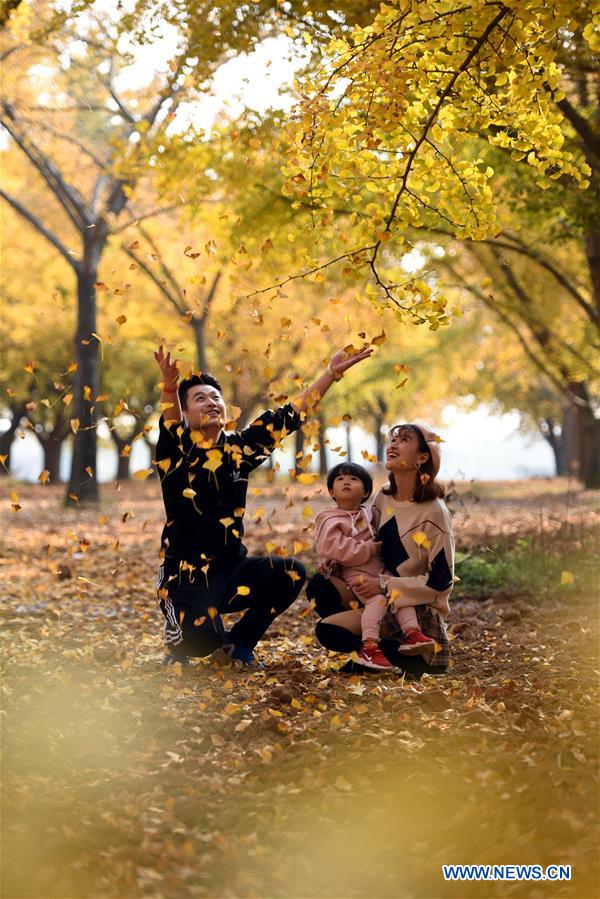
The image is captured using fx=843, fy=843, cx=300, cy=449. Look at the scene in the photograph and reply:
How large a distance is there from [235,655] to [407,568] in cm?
120

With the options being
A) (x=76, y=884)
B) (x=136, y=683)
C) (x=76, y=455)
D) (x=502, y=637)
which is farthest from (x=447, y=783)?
(x=76, y=455)

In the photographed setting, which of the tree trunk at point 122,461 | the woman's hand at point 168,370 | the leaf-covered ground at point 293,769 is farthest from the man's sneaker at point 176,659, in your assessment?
the tree trunk at point 122,461

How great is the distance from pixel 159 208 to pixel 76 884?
15957 mm

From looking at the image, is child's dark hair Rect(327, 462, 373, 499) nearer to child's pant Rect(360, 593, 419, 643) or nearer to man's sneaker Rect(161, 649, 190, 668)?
Answer: child's pant Rect(360, 593, 419, 643)

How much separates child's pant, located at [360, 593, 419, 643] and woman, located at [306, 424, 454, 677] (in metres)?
0.04

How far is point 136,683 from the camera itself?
15.3 feet

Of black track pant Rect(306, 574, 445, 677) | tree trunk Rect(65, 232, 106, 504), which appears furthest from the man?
tree trunk Rect(65, 232, 106, 504)

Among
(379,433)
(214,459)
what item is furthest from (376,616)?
(379,433)

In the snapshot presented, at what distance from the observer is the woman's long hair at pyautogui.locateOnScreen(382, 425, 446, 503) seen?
4.60 m

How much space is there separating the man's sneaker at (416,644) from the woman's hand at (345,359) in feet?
4.73

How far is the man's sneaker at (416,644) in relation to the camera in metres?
4.38

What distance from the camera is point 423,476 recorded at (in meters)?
4.54

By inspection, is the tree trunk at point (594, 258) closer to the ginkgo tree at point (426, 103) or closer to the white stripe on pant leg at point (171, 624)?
the ginkgo tree at point (426, 103)

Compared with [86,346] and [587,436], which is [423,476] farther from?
[587,436]
